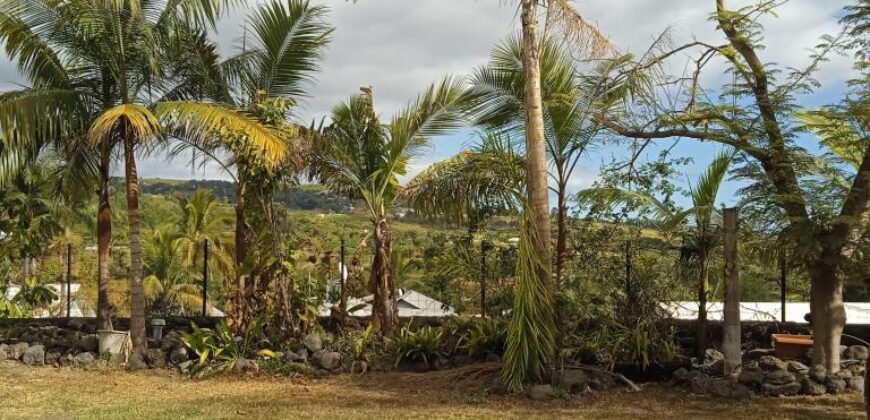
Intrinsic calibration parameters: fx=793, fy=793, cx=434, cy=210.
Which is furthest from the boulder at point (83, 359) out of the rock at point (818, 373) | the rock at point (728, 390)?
the rock at point (818, 373)

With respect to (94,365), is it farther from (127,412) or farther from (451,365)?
(451,365)

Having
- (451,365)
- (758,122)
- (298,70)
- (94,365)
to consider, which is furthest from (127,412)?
(758,122)

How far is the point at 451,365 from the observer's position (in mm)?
9555

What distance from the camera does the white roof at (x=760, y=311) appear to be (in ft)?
30.6

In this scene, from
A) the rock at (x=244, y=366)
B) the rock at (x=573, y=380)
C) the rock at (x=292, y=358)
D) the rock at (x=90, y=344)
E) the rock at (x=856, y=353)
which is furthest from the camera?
the rock at (x=90, y=344)

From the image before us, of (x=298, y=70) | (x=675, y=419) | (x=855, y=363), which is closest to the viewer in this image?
(x=675, y=419)

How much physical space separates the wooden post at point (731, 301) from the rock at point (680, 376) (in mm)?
397

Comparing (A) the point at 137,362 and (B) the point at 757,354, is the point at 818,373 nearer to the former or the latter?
(B) the point at 757,354

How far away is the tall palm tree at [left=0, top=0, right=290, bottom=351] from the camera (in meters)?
9.91

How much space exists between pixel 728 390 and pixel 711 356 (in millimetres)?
1437

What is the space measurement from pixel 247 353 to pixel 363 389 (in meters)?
2.09

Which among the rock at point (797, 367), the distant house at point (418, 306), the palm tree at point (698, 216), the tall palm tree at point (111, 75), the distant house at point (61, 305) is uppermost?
the tall palm tree at point (111, 75)

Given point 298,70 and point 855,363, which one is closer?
point 855,363

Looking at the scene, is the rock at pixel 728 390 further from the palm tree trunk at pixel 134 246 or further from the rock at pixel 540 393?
the palm tree trunk at pixel 134 246
